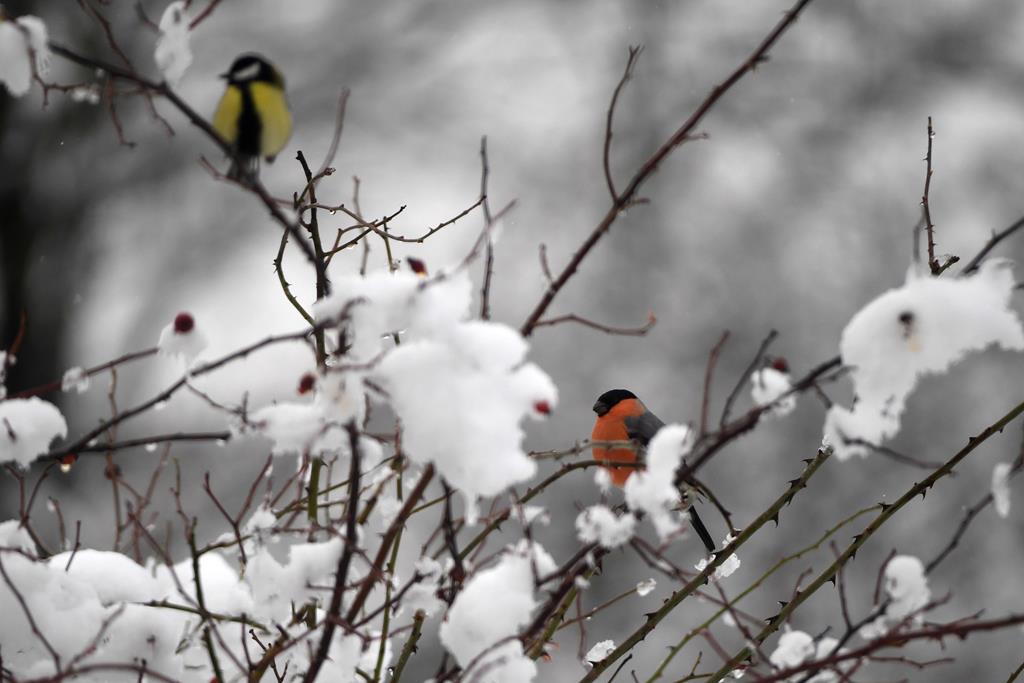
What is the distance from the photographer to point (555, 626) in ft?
5.14

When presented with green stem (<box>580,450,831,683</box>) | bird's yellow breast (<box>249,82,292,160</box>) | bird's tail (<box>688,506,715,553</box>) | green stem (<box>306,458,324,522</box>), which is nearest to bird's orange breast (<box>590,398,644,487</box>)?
bird's tail (<box>688,506,715,553</box>)

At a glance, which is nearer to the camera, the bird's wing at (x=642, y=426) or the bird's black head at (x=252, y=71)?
the bird's black head at (x=252, y=71)

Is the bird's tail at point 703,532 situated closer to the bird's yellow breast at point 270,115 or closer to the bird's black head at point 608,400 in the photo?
the bird's black head at point 608,400

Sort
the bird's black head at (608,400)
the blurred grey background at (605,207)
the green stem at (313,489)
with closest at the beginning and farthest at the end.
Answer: the green stem at (313,489) → the bird's black head at (608,400) → the blurred grey background at (605,207)

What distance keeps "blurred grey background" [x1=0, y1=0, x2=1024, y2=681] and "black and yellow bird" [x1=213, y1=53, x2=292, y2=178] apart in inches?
226

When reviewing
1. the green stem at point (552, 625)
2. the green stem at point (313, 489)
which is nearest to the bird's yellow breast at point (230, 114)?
the green stem at point (313, 489)

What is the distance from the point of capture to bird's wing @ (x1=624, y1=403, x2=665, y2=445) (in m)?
4.19

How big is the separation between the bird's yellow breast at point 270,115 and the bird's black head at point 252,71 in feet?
0.03

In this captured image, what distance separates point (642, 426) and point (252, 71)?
3241mm

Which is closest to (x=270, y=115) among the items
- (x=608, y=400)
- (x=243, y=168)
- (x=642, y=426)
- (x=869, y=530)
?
(x=243, y=168)

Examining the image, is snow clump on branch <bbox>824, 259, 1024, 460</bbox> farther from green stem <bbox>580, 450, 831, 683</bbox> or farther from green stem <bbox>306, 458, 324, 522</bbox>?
green stem <bbox>306, 458, 324, 522</bbox>

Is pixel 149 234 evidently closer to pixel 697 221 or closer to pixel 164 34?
pixel 697 221

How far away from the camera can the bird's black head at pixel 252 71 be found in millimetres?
1231

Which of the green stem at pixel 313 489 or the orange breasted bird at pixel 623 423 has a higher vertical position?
the orange breasted bird at pixel 623 423
